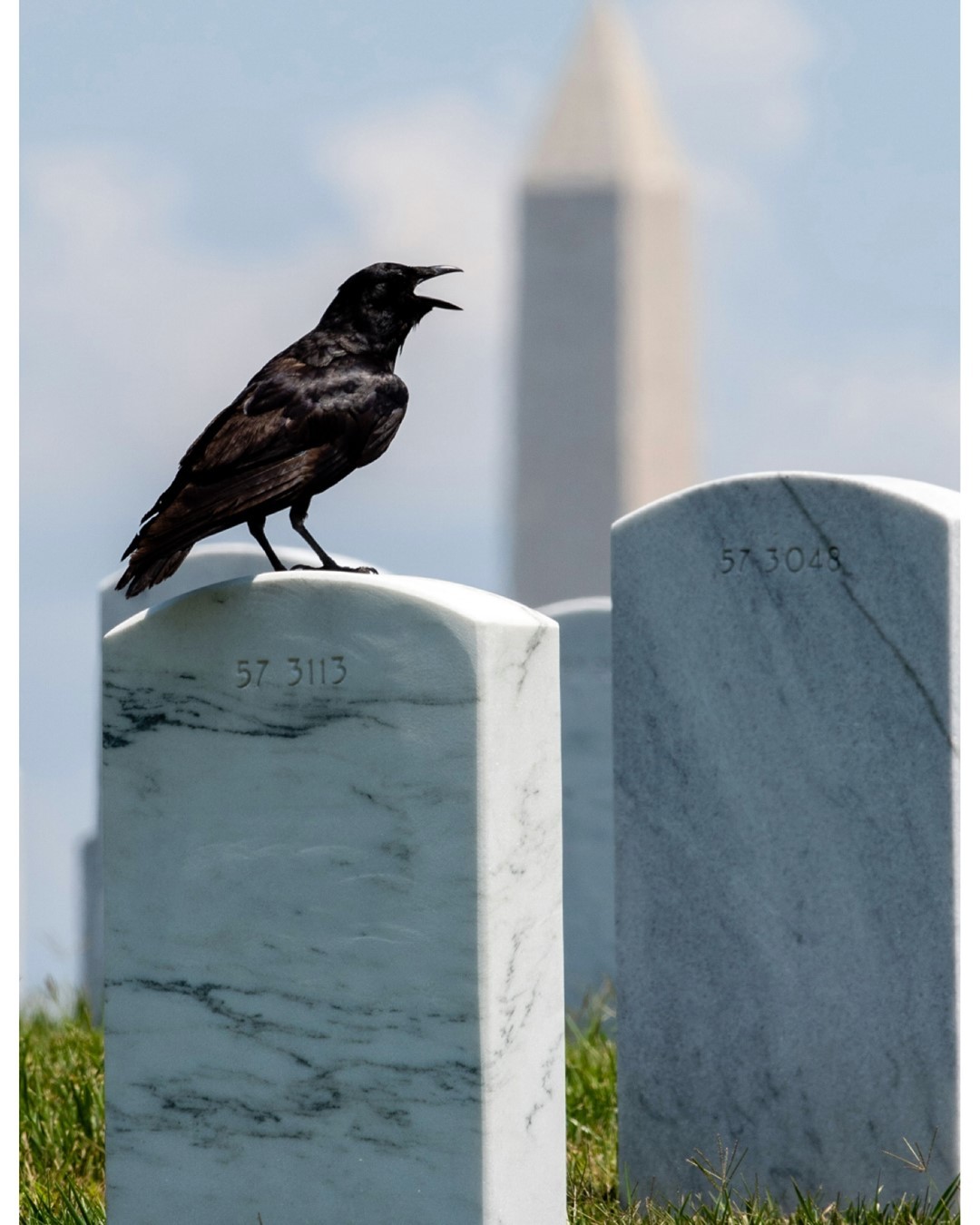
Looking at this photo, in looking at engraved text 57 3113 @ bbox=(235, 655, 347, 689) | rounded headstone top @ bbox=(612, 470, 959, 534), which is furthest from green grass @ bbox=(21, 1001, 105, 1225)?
rounded headstone top @ bbox=(612, 470, 959, 534)

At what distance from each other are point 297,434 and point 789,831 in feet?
5.76

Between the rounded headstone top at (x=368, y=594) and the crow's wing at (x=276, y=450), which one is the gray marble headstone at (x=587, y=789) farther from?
the crow's wing at (x=276, y=450)

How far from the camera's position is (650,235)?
2070 centimetres

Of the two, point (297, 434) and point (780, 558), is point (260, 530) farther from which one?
point (780, 558)

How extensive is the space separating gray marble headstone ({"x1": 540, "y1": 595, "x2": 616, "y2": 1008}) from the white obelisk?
12820 millimetres

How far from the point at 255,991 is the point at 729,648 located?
1610 mm

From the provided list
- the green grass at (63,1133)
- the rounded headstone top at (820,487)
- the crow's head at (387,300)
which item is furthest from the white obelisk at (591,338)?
the crow's head at (387,300)

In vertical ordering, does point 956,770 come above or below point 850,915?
above

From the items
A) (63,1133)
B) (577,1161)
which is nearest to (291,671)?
(577,1161)

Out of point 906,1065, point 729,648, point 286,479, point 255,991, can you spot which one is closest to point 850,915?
point 906,1065

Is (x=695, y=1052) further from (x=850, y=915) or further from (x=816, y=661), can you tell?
(x=816, y=661)

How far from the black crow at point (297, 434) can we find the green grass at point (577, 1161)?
5.19 feet

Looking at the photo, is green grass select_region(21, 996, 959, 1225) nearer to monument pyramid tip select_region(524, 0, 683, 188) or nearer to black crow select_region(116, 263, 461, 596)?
black crow select_region(116, 263, 461, 596)

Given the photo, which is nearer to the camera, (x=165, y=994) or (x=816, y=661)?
(x=165, y=994)
